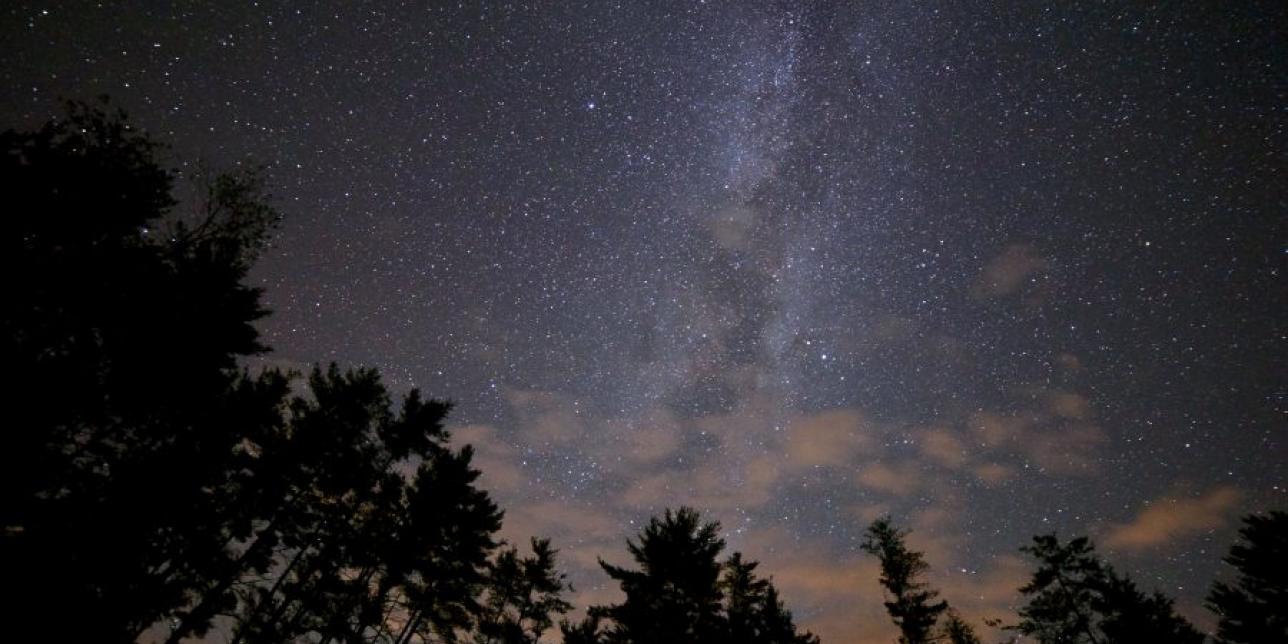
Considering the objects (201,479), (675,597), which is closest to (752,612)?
(675,597)

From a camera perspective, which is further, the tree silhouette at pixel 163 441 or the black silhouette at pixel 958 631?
the black silhouette at pixel 958 631

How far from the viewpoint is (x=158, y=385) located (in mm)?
11492

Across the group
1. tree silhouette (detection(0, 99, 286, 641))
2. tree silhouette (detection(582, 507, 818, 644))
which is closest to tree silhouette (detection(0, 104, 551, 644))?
tree silhouette (detection(0, 99, 286, 641))

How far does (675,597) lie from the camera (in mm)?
15500

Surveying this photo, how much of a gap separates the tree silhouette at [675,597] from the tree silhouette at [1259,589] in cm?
2088

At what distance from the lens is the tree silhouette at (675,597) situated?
14.8 m

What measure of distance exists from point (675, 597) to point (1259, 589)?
86.1 ft

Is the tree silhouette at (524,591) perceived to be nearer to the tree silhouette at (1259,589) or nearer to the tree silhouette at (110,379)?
the tree silhouette at (110,379)

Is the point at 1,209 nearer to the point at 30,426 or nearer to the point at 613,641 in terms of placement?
the point at 30,426

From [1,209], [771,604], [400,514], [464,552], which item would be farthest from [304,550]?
[771,604]

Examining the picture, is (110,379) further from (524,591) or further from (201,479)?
(524,591)

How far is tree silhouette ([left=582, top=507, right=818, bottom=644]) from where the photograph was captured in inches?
581

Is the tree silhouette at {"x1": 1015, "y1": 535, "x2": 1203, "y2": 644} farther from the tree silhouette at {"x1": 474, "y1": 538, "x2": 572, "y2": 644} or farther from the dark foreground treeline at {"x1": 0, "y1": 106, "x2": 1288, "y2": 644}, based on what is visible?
the tree silhouette at {"x1": 474, "y1": 538, "x2": 572, "y2": 644}

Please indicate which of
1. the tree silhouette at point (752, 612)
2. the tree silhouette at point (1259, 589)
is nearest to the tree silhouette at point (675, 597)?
the tree silhouette at point (752, 612)
